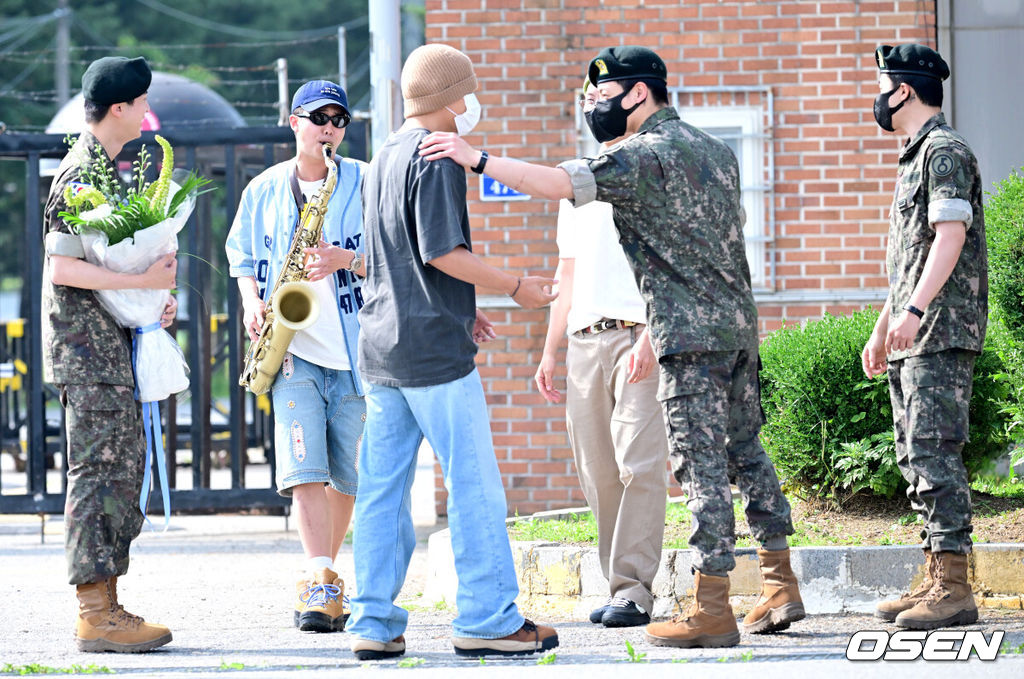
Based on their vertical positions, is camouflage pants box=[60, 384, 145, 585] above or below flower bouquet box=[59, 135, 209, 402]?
below

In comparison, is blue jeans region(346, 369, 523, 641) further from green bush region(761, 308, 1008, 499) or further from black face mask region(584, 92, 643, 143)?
green bush region(761, 308, 1008, 499)

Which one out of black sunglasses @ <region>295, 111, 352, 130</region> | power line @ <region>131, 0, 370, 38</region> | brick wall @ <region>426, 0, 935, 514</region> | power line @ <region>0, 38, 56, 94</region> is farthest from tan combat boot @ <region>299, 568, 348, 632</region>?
power line @ <region>131, 0, 370, 38</region>

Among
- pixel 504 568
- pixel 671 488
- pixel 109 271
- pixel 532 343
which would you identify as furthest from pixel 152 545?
pixel 504 568

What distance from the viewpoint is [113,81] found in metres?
5.30

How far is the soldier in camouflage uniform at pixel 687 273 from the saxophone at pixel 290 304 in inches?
40.4

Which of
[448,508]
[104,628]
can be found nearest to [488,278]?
[448,508]

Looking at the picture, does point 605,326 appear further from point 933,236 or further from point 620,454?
point 933,236

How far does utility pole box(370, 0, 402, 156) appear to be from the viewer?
943 centimetres

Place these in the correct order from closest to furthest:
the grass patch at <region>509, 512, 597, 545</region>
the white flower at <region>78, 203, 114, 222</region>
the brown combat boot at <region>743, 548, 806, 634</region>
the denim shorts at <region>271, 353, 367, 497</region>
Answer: the white flower at <region>78, 203, 114, 222</region>, the brown combat boot at <region>743, 548, 806, 634</region>, the denim shorts at <region>271, 353, 367, 497</region>, the grass patch at <region>509, 512, 597, 545</region>

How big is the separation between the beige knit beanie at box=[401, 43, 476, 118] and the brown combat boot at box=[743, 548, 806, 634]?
2055mm

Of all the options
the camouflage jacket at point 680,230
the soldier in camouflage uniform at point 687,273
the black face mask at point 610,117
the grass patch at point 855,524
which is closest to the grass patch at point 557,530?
the grass patch at point 855,524

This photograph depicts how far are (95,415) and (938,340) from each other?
3.14 metres

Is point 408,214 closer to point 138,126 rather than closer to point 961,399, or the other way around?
point 138,126

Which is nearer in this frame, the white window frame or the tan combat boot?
the tan combat boot
